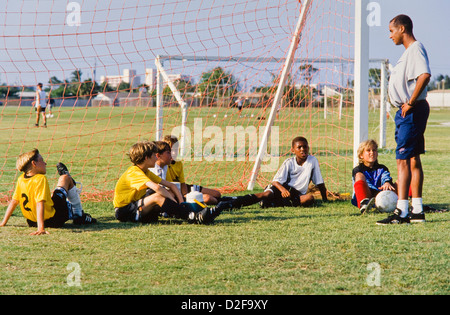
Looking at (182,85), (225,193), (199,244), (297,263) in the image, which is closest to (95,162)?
(182,85)

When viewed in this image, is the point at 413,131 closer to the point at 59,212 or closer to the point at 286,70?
the point at 286,70

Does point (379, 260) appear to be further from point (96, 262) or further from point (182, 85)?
point (182, 85)

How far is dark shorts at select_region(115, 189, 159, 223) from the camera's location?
5.44 metres

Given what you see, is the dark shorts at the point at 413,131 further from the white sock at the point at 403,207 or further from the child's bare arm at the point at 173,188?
the child's bare arm at the point at 173,188

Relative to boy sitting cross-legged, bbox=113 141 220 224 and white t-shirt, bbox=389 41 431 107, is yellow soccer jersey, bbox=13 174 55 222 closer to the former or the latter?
boy sitting cross-legged, bbox=113 141 220 224

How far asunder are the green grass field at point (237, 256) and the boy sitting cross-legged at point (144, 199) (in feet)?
0.39

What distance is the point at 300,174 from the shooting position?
657cm

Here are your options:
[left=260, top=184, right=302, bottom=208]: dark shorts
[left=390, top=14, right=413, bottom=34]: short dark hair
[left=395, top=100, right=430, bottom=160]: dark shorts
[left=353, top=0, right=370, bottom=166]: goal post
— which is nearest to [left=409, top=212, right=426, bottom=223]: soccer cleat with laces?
[left=395, top=100, right=430, bottom=160]: dark shorts

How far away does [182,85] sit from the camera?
9805mm

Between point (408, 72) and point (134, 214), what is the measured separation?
302 cm

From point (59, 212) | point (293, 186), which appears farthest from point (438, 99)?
point (59, 212)

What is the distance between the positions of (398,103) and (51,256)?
11.4ft

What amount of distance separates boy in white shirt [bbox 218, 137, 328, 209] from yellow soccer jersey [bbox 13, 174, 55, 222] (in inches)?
80.8

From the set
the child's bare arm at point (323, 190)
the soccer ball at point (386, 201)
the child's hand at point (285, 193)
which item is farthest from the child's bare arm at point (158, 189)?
the soccer ball at point (386, 201)
